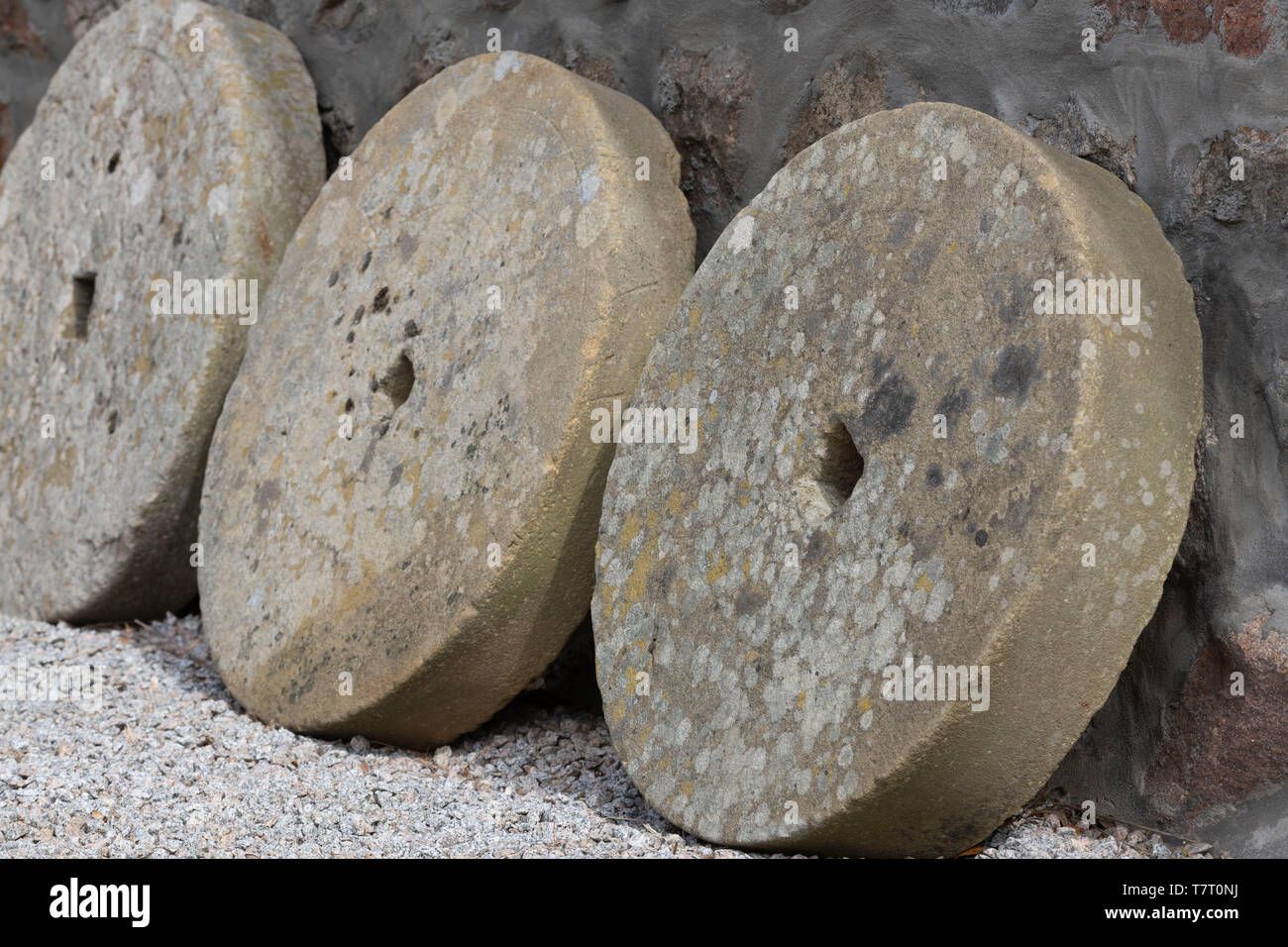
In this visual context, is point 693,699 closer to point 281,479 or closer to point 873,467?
point 873,467

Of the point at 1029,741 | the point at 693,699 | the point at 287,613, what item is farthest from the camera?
the point at 287,613

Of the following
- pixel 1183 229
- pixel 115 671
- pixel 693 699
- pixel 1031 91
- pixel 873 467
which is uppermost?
pixel 1031 91

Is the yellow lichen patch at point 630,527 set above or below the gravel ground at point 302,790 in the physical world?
above

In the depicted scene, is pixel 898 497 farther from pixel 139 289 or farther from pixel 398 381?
pixel 139 289

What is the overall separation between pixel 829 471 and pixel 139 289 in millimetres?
1992

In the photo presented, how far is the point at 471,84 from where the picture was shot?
286 centimetres

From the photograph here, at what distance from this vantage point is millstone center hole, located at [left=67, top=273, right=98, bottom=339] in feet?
11.9

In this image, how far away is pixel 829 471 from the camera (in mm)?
2158

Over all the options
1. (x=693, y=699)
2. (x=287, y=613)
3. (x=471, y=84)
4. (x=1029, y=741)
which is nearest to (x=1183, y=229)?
(x=1029, y=741)

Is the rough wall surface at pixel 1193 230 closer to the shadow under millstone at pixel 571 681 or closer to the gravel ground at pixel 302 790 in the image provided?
the gravel ground at pixel 302 790

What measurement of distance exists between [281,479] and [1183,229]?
5.70 ft

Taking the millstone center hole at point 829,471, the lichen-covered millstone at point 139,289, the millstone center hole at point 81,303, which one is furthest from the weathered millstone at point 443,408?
the millstone center hole at point 81,303

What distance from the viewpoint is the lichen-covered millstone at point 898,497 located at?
185 cm

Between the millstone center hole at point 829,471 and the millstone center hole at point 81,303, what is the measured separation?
2185 mm
